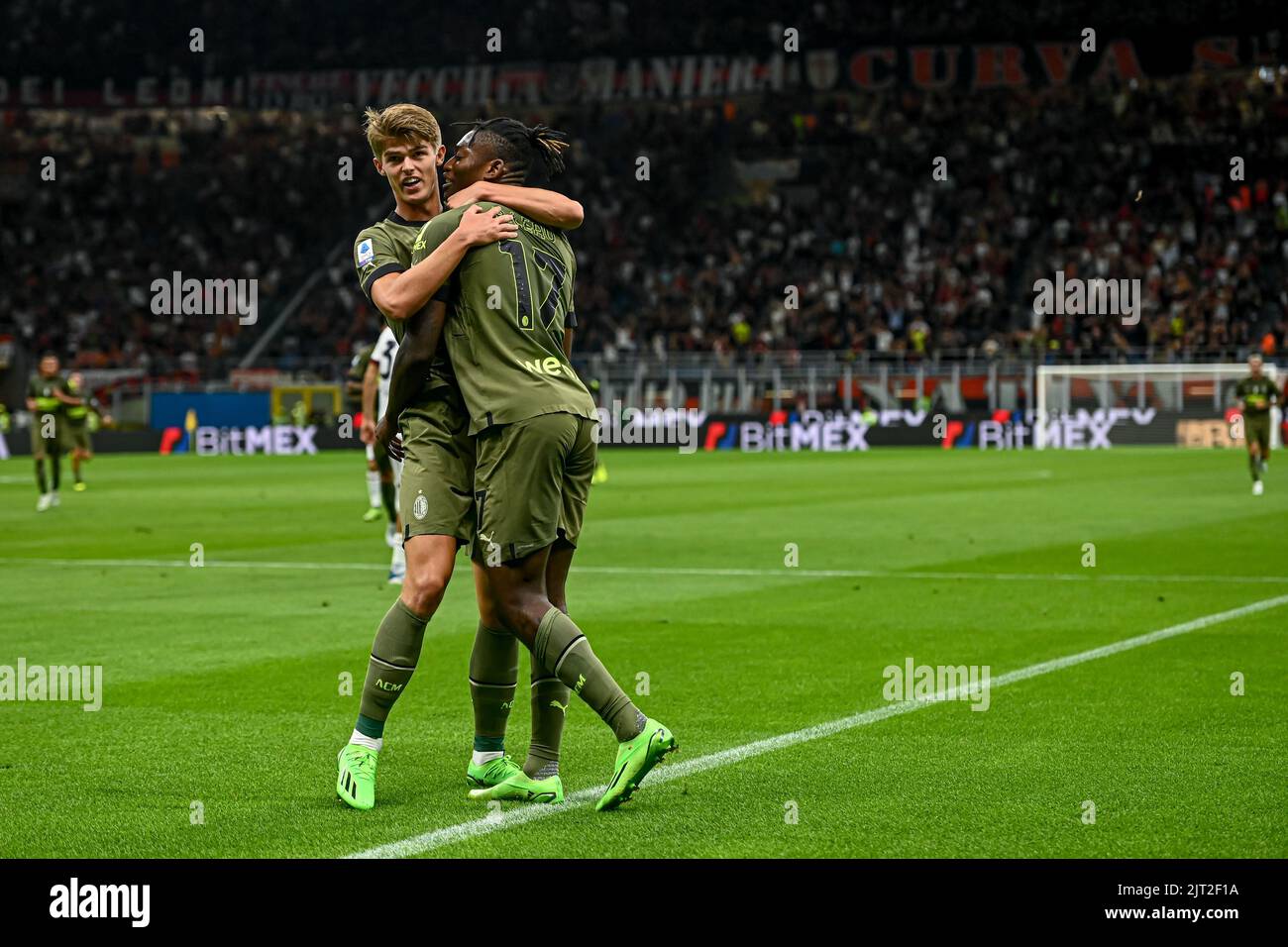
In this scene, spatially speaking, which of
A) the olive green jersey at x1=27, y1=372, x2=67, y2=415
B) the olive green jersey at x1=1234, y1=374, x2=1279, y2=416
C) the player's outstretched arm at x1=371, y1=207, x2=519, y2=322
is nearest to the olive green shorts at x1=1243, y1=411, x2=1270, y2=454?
the olive green jersey at x1=1234, y1=374, x2=1279, y2=416

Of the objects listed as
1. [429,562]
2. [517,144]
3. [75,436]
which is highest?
[517,144]

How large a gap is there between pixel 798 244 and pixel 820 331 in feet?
15.4

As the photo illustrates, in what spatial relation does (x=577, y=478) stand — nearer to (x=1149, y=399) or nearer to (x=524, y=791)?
(x=524, y=791)

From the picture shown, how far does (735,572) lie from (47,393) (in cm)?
1604

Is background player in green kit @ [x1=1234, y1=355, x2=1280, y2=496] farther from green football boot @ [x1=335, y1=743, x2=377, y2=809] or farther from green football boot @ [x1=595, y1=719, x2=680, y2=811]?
green football boot @ [x1=335, y1=743, x2=377, y2=809]

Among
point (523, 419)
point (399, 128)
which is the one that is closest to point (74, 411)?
point (399, 128)

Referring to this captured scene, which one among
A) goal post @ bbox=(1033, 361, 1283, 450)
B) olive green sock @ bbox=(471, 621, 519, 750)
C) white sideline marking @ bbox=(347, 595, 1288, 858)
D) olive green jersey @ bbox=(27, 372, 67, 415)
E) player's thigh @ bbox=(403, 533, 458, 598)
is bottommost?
goal post @ bbox=(1033, 361, 1283, 450)

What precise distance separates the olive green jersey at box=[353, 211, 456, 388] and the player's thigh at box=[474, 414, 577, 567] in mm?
325

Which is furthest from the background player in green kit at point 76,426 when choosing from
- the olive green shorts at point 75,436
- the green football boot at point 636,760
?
the green football boot at point 636,760

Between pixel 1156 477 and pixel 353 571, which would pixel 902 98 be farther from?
pixel 353 571

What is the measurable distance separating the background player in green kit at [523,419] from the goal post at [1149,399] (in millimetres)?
40119

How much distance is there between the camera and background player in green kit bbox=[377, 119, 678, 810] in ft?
19.2

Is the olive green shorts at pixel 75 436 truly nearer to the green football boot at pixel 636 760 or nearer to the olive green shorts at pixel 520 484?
the olive green shorts at pixel 520 484

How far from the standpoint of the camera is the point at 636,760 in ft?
19.2
